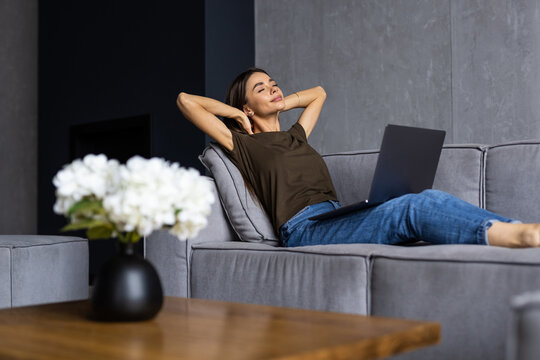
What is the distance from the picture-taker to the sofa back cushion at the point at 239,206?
2.45 metres

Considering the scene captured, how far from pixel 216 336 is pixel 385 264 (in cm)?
87

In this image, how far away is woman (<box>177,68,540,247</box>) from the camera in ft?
6.23

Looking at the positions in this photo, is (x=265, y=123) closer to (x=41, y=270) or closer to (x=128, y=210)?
(x=41, y=270)

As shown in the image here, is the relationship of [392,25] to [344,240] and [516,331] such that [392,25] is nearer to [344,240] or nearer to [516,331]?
[344,240]

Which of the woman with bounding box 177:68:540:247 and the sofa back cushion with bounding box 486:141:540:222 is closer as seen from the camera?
the woman with bounding box 177:68:540:247

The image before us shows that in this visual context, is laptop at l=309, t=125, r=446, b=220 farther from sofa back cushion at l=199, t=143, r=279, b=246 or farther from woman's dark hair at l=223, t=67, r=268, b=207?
woman's dark hair at l=223, t=67, r=268, b=207

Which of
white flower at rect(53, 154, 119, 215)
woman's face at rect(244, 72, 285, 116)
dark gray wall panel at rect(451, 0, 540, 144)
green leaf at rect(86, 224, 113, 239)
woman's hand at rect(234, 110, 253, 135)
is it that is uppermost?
dark gray wall panel at rect(451, 0, 540, 144)

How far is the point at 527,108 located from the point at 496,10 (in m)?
0.67

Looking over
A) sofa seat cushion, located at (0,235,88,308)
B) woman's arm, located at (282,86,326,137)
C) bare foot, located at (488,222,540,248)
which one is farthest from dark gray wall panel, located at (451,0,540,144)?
sofa seat cushion, located at (0,235,88,308)

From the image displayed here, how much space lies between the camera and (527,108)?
3889 mm

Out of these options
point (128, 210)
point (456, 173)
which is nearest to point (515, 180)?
point (456, 173)

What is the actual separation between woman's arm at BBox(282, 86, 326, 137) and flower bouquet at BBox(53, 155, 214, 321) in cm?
186

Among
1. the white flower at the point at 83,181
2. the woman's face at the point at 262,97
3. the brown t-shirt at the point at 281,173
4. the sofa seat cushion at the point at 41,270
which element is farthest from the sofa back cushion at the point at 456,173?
the white flower at the point at 83,181

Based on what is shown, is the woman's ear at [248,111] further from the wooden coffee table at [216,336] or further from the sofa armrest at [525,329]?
the sofa armrest at [525,329]
